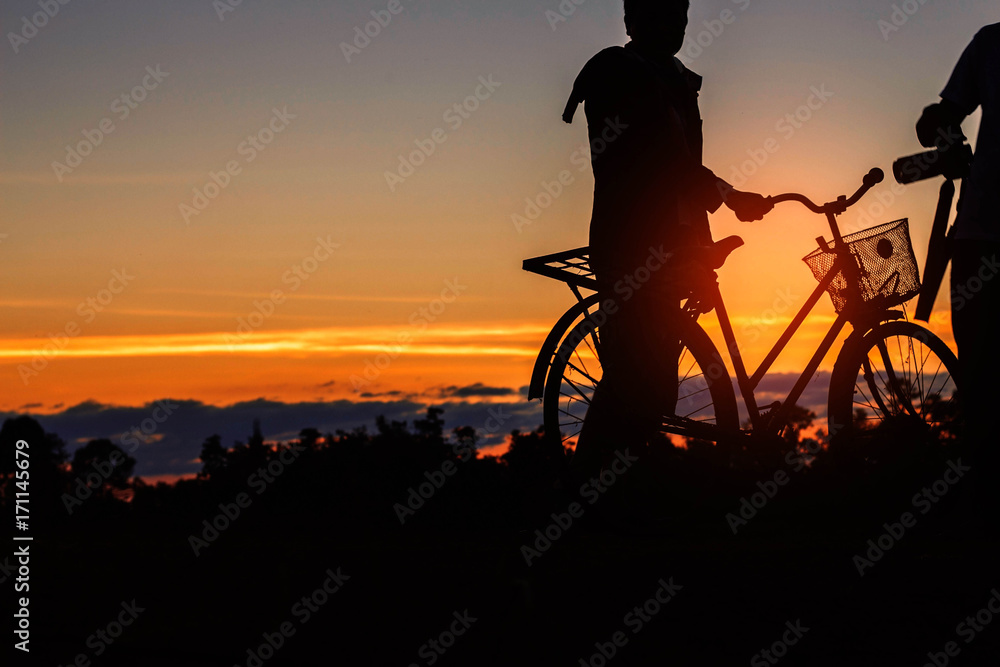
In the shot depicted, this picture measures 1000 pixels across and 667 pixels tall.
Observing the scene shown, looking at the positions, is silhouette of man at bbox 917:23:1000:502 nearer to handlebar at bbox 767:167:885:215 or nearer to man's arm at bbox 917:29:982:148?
man's arm at bbox 917:29:982:148

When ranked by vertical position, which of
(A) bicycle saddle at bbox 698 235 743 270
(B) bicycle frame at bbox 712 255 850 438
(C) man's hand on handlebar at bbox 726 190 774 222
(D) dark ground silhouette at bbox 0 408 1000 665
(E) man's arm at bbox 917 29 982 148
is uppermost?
(E) man's arm at bbox 917 29 982 148

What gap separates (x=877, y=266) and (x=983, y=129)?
3.94 feet

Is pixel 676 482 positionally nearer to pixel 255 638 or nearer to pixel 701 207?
pixel 701 207

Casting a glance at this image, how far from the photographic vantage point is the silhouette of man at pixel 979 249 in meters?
3.99

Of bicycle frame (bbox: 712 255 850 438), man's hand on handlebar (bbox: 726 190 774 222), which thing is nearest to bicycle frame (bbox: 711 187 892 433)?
bicycle frame (bbox: 712 255 850 438)

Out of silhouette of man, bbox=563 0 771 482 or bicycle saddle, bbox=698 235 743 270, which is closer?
silhouette of man, bbox=563 0 771 482

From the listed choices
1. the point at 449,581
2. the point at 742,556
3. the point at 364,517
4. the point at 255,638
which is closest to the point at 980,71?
the point at 742,556

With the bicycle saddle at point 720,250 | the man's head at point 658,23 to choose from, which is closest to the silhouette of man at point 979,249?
the bicycle saddle at point 720,250

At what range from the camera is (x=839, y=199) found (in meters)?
5.10

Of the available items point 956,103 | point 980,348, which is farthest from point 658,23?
point 980,348

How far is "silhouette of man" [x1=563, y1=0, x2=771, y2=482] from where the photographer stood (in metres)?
4.75

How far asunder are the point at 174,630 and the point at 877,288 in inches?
161

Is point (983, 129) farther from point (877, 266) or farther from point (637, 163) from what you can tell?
point (637, 163)

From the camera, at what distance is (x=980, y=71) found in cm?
406
